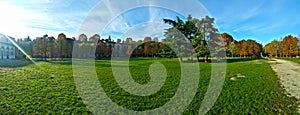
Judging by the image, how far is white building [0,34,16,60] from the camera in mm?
58969

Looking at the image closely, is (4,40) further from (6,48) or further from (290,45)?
(290,45)

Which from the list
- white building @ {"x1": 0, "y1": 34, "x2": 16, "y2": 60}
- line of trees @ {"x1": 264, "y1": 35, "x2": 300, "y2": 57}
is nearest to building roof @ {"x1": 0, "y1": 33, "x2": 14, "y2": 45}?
white building @ {"x1": 0, "y1": 34, "x2": 16, "y2": 60}

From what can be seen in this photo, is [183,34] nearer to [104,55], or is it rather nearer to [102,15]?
[102,15]

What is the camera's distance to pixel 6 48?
61844 mm

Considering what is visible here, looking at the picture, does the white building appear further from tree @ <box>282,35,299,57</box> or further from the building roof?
tree @ <box>282,35,299,57</box>

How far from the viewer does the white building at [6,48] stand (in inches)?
2322

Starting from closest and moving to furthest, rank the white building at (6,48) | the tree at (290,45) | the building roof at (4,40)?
1. the white building at (6,48)
2. the building roof at (4,40)
3. the tree at (290,45)

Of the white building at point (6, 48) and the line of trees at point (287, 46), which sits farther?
the line of trees at point (287, 46)

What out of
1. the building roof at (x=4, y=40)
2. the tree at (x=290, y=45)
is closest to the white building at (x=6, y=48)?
the building roof at (x=4, y=40)

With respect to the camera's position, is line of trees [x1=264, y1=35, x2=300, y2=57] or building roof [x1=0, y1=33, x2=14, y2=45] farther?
line of trees [x1=264, y1=35, x2=300, y2=57]

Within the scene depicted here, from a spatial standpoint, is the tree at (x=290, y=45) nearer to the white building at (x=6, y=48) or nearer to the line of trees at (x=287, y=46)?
the line of trees at (x=287, y=46)

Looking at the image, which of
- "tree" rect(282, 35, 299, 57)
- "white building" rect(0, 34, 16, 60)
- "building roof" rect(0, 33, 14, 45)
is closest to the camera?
"white building" rect(0, 34, 16, 60)

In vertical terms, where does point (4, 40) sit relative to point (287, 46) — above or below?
above

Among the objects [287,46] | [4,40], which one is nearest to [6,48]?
[4,40]
